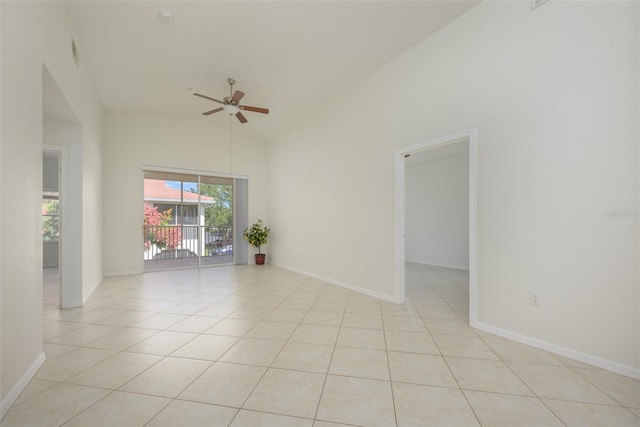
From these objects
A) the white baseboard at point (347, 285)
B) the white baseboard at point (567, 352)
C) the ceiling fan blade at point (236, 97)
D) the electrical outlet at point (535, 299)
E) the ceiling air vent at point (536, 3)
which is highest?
the ceiling air vent at point (536, 3)

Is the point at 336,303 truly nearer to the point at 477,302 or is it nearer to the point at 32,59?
the point at 477,302

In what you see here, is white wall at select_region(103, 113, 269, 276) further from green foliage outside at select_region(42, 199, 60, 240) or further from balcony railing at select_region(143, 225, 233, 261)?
green foliage outside at select_region(42, 199, 60, 240)

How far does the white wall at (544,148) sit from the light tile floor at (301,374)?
0.42 meters

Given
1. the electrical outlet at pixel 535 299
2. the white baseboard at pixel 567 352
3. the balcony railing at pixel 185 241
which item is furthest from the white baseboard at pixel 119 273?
the electrical outlet at pixel 535 299

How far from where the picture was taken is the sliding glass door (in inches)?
238

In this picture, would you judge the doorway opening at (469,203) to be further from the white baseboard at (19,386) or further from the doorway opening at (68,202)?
the doorway opening at (68,202)

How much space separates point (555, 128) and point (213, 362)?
3395 mm

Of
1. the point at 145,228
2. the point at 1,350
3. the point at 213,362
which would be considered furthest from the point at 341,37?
the point at 145,228

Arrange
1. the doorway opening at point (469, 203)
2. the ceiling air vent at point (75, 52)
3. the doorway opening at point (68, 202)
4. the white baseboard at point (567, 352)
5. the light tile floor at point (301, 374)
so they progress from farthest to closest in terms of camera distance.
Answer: the doorway opening at point (68, 202) < the ceiling air vent at point (75, 52) < the doorway opening at point (469, 203) < the white baseboard at point (567, 352) < the light tile floor at point (301, 374)

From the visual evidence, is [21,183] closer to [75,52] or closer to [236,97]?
[75,52]

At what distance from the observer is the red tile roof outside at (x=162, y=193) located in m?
5.91

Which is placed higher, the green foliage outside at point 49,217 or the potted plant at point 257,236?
the green foliage outside at point 49,217

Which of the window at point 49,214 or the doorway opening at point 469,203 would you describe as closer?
the doorway opening at point 469,203

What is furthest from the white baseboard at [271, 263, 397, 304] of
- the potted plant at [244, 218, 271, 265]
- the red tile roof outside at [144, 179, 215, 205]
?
the red tile roof outside at [144, 179, 215, 205]
